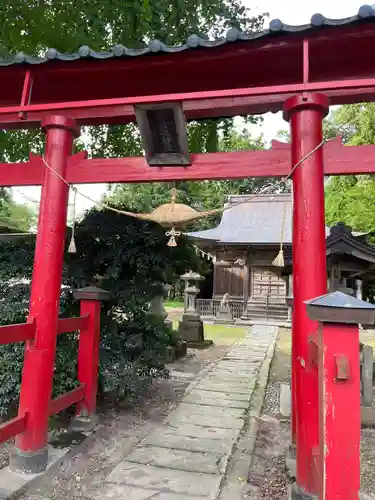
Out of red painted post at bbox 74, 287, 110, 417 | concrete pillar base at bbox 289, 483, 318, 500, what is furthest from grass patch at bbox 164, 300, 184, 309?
concrete pillar base at bbox 289, 483, 318, 500

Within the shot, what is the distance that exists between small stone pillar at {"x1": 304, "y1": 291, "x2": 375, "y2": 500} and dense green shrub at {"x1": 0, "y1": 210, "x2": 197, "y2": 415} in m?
2.97

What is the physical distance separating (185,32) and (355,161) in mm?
3643

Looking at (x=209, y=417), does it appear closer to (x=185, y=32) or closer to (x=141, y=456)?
(x=141, y=456)

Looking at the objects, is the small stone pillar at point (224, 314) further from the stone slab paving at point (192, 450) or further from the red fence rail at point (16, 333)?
the red fence rail at point (16, 333)

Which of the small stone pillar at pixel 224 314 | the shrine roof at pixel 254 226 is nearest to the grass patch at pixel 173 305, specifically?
the small stone pillar at pixel 224 314

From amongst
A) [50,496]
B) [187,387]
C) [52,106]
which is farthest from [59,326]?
[187,387]

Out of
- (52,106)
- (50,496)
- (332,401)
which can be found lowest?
(50,496)

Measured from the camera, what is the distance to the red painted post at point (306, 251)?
9.87ft

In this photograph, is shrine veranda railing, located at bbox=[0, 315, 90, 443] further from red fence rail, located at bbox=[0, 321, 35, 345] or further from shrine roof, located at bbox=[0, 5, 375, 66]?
shrine roof, located at bbox=[0, 5, 375, 66]

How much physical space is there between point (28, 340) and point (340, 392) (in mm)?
2617

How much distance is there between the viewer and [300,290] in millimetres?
3266

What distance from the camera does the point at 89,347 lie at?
4.43 metres

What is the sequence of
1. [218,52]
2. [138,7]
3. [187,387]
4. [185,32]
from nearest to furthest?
[218,52], [138,7], [185,32], [187,387]

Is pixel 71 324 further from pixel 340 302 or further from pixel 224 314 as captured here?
pixel 224 314
